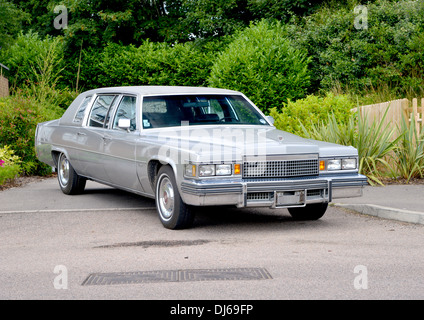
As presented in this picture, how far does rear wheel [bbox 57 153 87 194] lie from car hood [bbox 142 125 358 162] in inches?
114

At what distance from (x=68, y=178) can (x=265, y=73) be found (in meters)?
9.77

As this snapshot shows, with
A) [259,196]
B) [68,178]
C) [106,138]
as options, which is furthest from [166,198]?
[68,178]

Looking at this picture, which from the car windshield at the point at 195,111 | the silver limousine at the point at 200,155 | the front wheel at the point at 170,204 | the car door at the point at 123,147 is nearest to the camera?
the silver limousine at the point at 200,155

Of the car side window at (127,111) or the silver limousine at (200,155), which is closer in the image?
the silver limousine at (200,155)

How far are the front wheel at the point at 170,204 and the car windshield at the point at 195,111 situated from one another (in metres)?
1.00

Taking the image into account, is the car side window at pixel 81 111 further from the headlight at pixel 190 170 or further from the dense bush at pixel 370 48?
the dense bush at pixel 370 48

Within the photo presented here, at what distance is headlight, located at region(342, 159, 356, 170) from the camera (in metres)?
8.18

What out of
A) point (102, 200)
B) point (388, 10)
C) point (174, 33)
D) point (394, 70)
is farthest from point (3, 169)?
point (174, 33)

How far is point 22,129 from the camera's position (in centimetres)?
1520

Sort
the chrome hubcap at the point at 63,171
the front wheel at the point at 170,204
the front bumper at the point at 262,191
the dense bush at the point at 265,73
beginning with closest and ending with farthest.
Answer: the front bumper at the point at 262,191
the front wheel at the point at 170,204
the chrome hubcap at the point at 63,171
the dense bush at the point at 265,73

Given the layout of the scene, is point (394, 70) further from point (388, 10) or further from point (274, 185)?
point (274, 185)

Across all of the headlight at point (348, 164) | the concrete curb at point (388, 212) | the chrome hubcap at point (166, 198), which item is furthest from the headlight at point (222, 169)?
the concrete curb at point (388, 212)

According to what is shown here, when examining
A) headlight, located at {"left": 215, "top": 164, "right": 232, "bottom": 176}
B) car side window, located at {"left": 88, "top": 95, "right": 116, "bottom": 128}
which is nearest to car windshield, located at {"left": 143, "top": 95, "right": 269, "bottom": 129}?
car side window, located at {"left": 88, "top": 95, "right": 116, "bottom": 128}

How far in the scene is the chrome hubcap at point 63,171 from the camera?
11.5 meters
